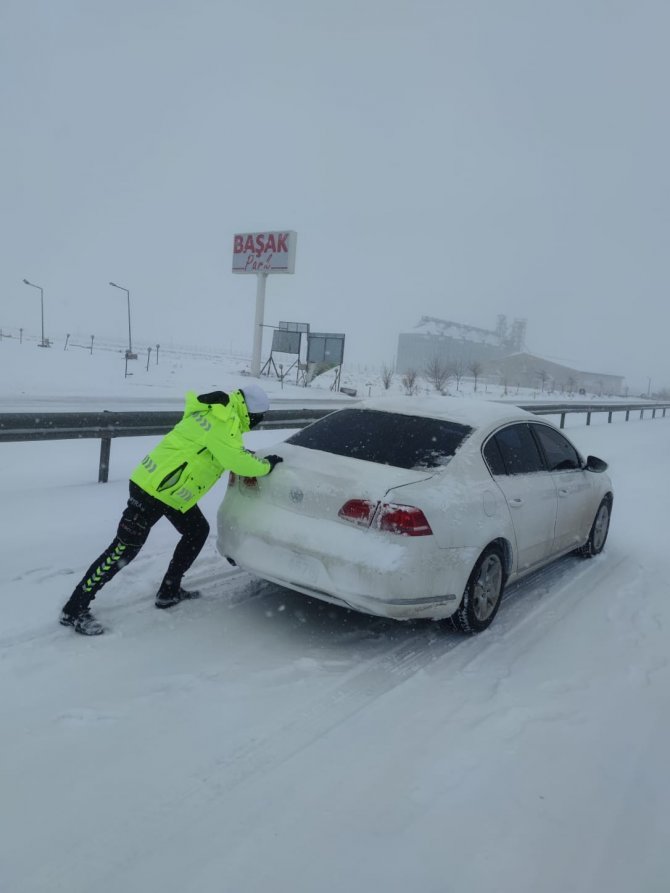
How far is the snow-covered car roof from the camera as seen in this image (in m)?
5.21

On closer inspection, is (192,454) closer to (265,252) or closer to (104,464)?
(104,464)

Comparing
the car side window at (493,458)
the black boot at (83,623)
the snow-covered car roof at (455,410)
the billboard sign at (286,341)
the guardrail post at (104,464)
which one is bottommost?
the black boot at (83,623)

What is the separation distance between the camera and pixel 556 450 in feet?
19.7

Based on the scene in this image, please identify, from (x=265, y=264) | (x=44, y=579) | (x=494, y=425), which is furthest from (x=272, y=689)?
(x=265, y=264)

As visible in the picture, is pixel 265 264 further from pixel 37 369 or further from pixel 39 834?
pixel 39 834

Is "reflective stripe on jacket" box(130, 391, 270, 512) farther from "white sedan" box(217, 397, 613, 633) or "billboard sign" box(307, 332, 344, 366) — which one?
"billboard sign" box(307, 332, 344, 366)

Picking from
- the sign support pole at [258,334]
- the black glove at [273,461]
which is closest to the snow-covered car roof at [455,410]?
the black glove at [273,461]

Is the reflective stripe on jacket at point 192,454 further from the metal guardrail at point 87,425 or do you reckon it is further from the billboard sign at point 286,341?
the billboard sign at point 286,341

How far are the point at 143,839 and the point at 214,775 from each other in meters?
0.46

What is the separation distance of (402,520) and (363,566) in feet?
1.18

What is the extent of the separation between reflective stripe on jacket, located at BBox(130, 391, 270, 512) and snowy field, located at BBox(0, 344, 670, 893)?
3.06 ft

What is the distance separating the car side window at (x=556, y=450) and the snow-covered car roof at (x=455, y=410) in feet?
0.70

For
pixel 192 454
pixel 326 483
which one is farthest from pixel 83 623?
pixel 326 483

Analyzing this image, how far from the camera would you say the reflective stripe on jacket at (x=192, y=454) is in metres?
4.34
